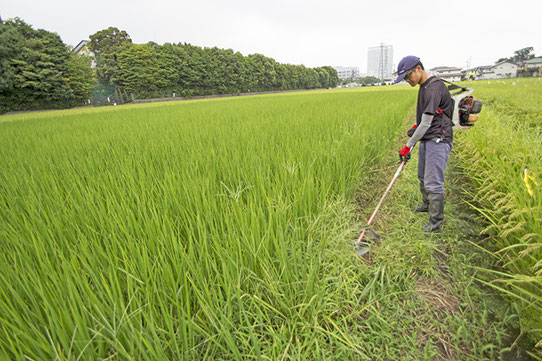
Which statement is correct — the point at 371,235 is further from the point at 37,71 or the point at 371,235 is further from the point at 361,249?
the point at 37,71

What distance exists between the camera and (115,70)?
81.0ft

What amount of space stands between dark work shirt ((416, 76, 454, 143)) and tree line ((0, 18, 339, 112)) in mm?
25576

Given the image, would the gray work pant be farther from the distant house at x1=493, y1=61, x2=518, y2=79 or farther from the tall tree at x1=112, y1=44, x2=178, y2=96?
the distant house at x1=493, y1=61, x2=518, y2=79

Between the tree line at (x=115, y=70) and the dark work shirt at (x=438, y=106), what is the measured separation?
83.9ft

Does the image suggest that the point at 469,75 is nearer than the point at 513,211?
No

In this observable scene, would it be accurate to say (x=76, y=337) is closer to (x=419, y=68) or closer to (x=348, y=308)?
(x=348, y=308)

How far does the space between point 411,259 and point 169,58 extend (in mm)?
31479

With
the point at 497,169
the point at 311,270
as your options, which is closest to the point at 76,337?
the point at 311,270

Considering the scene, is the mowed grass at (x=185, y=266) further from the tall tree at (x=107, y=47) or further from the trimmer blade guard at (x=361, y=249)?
the tall tree at (x=107, y=47)

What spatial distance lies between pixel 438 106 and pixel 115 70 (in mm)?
30637

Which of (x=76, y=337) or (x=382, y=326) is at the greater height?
(x=76, y=337)

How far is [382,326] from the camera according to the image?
3.54ft

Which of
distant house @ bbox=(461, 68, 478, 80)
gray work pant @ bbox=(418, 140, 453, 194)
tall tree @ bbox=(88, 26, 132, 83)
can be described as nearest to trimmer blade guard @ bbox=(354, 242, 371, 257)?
gray work pant @ bbox=(418, 140, 453, 194)

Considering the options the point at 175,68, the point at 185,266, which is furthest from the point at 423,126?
the point at 175,68
